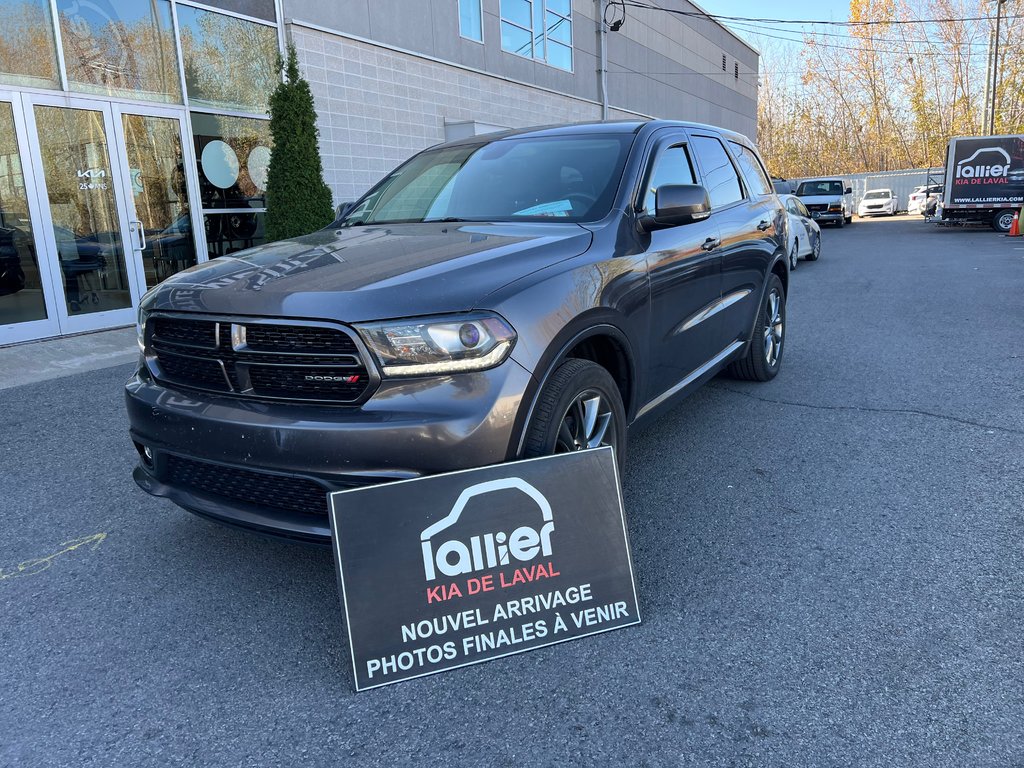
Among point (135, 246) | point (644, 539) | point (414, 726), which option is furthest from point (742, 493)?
point (135, 246)

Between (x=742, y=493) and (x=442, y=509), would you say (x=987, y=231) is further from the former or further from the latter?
(x=442, y=509)

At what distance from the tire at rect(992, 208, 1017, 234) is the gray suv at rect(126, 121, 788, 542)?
23196 mm

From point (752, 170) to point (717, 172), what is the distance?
3.01 feet

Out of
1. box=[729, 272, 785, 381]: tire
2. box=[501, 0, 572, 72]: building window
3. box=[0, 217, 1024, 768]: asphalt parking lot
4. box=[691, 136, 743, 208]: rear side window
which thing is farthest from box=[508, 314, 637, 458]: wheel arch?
box=[501, 0, 572, 72]: building window

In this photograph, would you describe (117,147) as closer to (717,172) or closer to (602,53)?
(717,172)

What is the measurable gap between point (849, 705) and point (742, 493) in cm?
163

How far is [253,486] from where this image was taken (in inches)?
103

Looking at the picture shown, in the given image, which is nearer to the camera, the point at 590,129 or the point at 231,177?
the point at 590,129

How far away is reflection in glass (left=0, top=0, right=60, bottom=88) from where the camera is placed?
26.7ft

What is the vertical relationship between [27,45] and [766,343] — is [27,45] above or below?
above

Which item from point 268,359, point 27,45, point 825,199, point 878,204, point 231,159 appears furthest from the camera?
point 878,204

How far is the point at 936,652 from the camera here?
8.02ft

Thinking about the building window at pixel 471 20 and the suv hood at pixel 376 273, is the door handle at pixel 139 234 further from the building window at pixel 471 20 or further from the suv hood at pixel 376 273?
the building window at pixel 471 20

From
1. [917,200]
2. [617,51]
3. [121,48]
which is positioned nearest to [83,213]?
[121,48]
